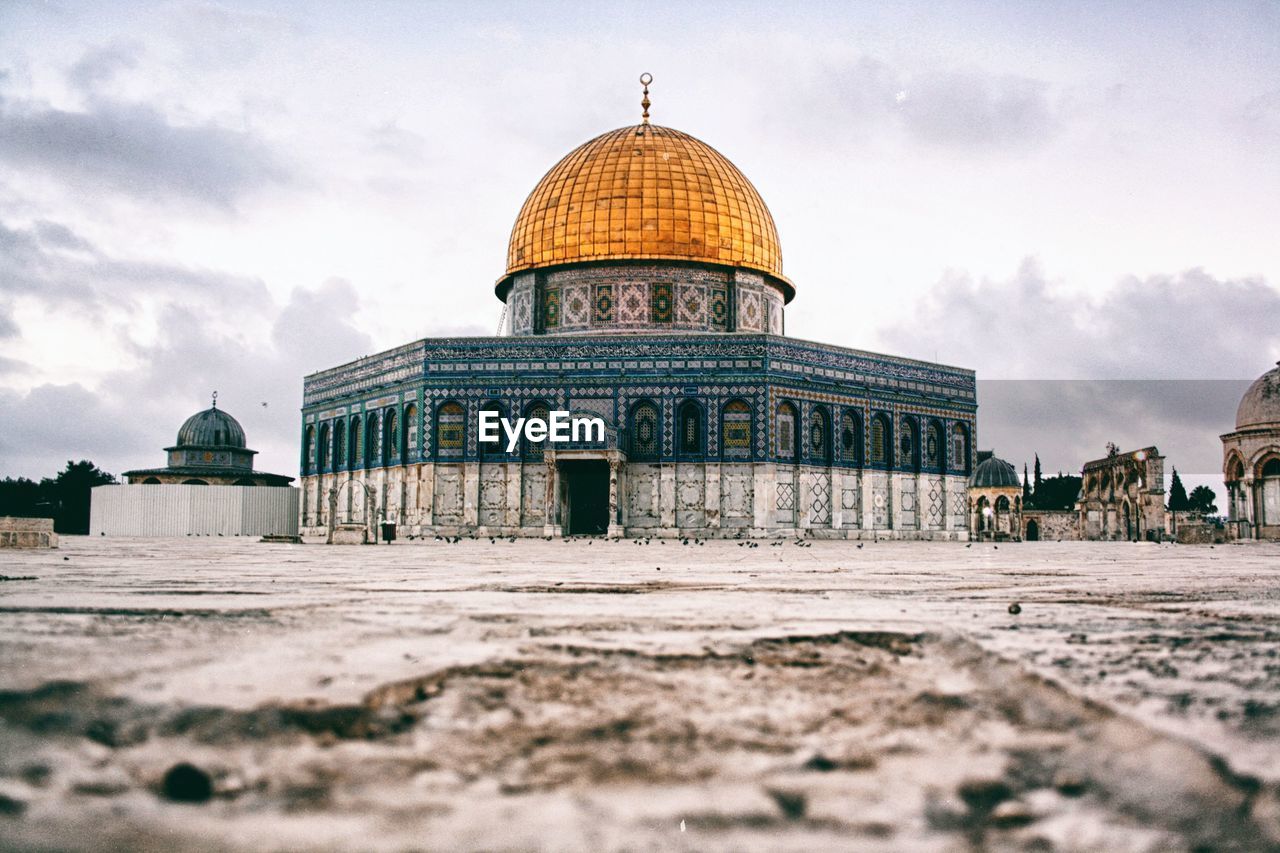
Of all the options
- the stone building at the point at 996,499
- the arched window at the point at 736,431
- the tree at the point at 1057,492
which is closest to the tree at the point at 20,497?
the arched window at the point at 736,431

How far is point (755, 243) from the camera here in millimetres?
30547

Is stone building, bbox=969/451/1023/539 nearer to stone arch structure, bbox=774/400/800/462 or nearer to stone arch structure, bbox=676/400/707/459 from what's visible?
stone arch structure, bbox=774/400/800/462

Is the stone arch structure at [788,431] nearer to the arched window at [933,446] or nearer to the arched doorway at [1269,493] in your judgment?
the arched window at [933,446]

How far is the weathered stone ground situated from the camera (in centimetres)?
82

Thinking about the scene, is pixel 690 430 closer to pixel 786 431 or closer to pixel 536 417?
pixel 786 431

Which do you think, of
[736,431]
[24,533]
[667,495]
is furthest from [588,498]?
[24,533]

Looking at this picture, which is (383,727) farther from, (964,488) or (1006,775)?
(964,488)

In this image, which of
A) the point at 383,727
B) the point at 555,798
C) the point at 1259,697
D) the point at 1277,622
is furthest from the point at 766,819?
the point at 1277,622

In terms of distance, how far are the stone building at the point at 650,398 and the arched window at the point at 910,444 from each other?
0.05 m

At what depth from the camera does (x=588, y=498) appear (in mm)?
27031

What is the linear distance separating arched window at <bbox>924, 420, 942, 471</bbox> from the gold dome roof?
646 centimetres

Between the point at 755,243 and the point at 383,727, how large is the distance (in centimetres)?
3025

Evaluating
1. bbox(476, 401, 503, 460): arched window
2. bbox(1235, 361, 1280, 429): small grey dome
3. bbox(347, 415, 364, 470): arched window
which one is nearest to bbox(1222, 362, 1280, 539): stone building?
bbox(1235, 361, 1280, 429): small grey dome

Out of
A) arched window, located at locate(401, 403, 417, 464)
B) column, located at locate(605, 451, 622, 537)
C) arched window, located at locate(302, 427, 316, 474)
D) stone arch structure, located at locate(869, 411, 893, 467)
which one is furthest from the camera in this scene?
arched window, located at locate(302, 427, 316, 474)
